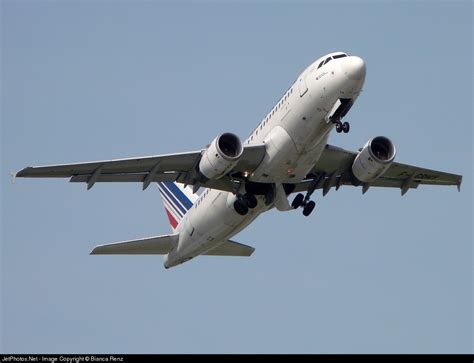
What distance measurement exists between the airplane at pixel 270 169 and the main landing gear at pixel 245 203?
4cm

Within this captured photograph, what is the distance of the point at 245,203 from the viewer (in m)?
45.0

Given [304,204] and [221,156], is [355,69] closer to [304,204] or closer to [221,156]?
[221,156]

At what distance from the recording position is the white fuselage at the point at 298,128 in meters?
41.2

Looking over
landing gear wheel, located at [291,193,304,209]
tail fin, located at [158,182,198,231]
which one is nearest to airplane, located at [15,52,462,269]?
landing gear wheel, located at [291,193,304,209]

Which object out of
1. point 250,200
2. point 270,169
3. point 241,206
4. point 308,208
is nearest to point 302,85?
point 270,169

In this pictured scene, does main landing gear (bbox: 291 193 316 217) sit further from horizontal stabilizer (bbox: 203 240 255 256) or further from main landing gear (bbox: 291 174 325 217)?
horizontal stabilizer (bbox: 203 240 255 256)

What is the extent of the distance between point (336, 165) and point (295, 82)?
191 inches

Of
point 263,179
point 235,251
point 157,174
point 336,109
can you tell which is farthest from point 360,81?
point 235,251

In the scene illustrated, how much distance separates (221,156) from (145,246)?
954 centimetres

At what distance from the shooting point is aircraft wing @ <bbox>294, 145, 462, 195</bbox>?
45906 mm

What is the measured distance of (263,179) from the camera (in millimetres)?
44219

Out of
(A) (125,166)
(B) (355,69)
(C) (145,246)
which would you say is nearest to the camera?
(B) (355,69)
